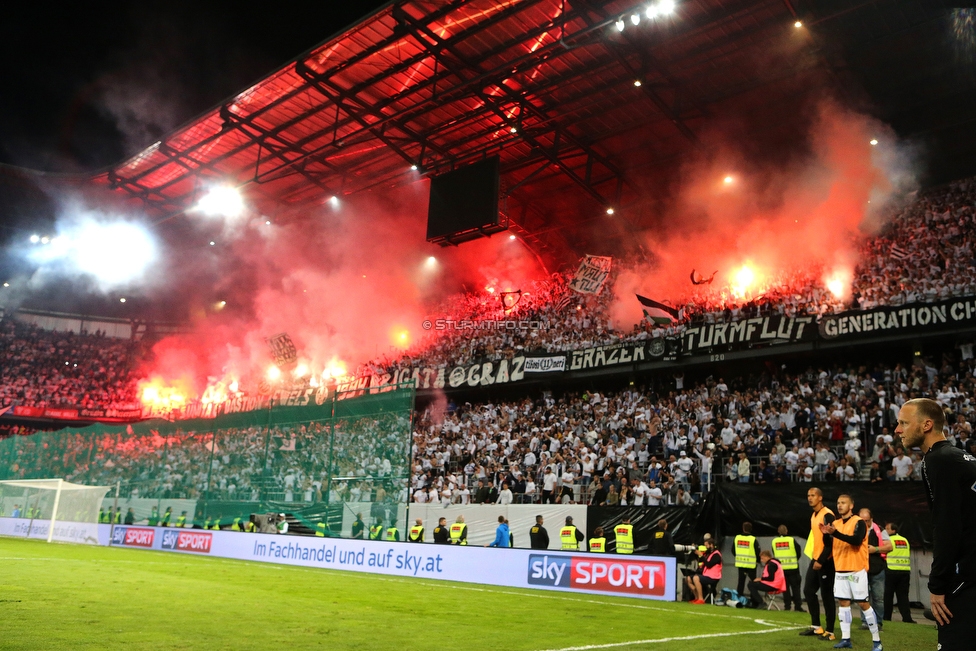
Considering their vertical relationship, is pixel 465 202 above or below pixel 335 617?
above

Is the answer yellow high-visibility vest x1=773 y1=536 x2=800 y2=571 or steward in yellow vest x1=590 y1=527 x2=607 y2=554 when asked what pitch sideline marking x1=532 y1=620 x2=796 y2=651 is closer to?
yellow high-visibility vest x1=773 y1=536 x2=800 y2=571

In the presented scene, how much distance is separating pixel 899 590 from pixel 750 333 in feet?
40.7

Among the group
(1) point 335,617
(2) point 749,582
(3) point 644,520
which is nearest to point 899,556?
(2) point 749,582

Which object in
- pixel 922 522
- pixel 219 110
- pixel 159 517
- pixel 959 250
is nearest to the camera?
pixel 922 522

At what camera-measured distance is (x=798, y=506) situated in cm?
1557

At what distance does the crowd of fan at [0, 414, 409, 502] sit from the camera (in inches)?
717

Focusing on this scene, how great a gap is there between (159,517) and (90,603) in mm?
16372

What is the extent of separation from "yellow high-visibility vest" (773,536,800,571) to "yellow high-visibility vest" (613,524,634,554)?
3474mm

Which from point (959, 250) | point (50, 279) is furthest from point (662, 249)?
point (50, 279)

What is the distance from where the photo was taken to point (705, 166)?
30219mm

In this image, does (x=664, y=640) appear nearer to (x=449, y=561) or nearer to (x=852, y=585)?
(x=852, y=585)

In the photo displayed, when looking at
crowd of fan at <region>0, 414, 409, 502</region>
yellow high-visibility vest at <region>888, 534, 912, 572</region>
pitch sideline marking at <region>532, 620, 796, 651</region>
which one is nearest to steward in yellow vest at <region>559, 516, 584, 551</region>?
crowd of fan at <region>0, 414, 409, 502</region>

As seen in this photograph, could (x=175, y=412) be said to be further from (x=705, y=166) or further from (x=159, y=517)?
(x=705, y=166)

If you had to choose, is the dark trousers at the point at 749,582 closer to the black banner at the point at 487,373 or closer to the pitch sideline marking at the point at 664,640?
the pitch sideline marking at the point at 664,640
